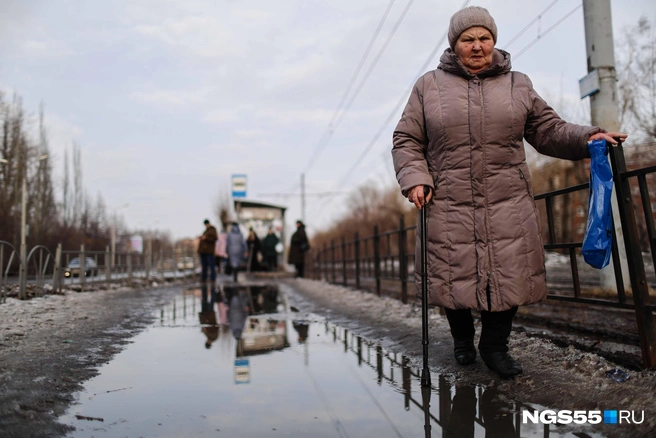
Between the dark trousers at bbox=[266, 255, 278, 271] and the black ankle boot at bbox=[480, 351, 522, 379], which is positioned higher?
the dark trousers at bbox=[266, 255, 278, 271]

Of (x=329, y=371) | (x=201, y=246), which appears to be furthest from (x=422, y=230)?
(x=201, y=246)

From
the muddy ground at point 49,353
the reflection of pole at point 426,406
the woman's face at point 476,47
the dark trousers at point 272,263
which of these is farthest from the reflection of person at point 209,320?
the dark trousers at point 272,263

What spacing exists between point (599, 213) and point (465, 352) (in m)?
1.09

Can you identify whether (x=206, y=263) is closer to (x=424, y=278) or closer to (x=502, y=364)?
(x=424, y=278)

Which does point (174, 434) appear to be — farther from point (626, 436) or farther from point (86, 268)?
point (86, 268)

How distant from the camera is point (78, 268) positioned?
1237 centimetres

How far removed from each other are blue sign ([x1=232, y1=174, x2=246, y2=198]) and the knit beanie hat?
20.5m

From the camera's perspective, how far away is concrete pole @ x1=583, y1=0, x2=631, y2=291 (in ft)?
26.9

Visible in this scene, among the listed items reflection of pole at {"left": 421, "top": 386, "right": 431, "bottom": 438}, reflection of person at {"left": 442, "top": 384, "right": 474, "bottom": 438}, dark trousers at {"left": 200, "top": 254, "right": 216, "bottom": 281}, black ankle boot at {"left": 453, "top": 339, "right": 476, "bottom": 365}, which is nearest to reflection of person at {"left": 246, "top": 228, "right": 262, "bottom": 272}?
dark trousers at {"left": 200, "top": 254, "right": 216, "bottom": 281}

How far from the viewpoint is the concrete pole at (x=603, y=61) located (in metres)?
8.20

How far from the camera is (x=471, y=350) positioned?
11.8 feet

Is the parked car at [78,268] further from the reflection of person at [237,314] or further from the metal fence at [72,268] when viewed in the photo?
the reflection of person at [237,314]

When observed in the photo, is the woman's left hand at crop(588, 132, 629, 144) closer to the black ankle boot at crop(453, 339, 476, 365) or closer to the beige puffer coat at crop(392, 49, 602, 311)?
the beige puffer coat at crop(392, 49, 602, 311)

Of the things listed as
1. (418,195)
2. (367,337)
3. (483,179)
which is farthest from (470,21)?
(367,337)
